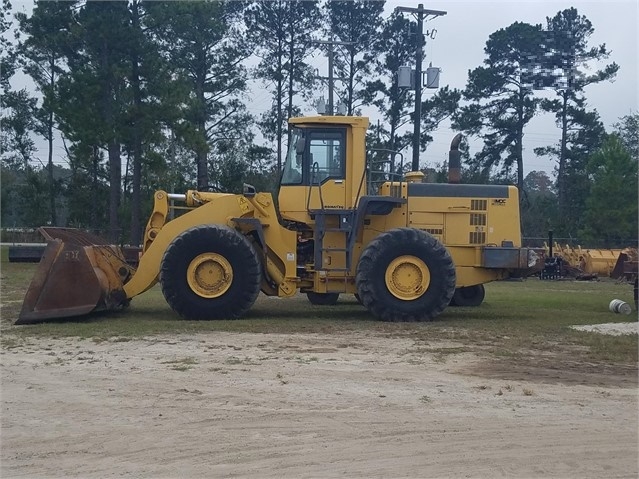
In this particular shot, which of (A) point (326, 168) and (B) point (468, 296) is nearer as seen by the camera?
(A) point (326, 168)

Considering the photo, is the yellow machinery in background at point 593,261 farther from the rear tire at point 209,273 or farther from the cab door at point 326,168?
the rear tire at point 209,273

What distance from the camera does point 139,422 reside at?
7.25m

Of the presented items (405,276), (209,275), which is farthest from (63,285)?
(405,276)

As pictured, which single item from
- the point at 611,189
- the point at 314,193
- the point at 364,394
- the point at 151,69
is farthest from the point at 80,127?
the point at 364,394

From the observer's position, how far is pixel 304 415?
7520mm

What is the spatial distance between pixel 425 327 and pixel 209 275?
11.9 feet

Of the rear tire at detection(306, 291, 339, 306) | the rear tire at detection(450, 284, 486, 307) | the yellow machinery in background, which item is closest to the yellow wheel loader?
the rear tire at detection(450, 284, 486, 307)

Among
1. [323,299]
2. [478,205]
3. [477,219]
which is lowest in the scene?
[323,299]

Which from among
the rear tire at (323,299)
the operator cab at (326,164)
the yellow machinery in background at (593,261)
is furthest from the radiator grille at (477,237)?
the yellow machinery in background at (593,261)

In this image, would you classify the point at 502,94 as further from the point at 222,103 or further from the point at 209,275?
the point at 209,275

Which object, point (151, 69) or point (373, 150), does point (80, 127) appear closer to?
point (151, 69)

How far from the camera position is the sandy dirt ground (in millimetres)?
6301

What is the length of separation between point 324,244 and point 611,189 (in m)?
30.1

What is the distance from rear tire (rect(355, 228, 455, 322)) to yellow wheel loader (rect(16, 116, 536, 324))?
0.02 meters
